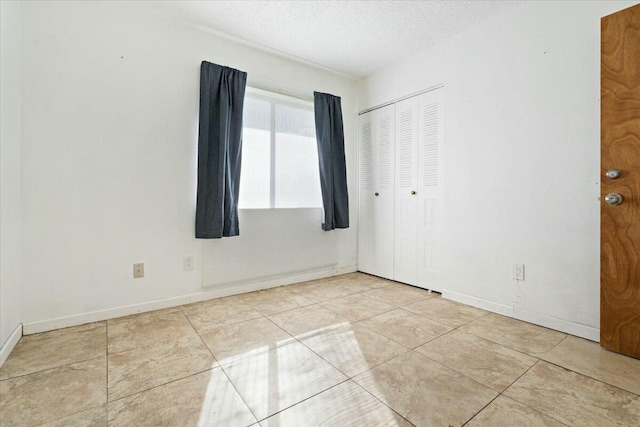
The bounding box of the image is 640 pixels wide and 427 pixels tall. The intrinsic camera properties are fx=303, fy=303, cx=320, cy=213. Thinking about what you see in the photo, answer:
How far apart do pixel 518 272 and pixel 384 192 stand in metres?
1.50

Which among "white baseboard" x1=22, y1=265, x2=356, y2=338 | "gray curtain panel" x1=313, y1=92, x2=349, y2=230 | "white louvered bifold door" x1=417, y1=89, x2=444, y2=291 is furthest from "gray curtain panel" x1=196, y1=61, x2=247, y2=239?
"white louvered bifold door" x1=417, y1=89, x2=444, y2=291

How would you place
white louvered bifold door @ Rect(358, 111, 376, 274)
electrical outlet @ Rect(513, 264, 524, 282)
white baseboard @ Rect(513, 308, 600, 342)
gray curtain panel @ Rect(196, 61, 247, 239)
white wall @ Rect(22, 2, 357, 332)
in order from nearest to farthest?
white baseboard @ Rect(513, 308, 600, 342) → white wall @ Rect(22, 2, 357, 332) → electrical outlet @ Rect(513, 264, 524, 282) → gray curtain panel @ Rect(196, 61, 247, 239) → white louvered bifold door @ Rect(358, 111, 376, 274)

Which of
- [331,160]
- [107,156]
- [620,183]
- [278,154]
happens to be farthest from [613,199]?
[107,156]

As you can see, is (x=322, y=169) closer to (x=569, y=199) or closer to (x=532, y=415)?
(x=569, y=199)

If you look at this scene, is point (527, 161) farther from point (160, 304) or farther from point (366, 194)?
point (160, 304)

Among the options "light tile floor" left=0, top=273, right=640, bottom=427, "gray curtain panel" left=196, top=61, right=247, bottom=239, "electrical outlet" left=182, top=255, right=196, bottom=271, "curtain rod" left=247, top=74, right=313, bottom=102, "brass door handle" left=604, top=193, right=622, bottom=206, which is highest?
"curtain rod" left=247, top=74, right=313, bottom=102

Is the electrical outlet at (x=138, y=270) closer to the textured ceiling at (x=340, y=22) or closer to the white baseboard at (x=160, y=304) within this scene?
the white baseboard at (x=160, y=304)

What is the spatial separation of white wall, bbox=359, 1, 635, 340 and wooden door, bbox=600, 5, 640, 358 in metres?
0.16

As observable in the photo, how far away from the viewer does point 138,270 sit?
2.33 metres

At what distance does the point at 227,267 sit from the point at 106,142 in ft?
4.43

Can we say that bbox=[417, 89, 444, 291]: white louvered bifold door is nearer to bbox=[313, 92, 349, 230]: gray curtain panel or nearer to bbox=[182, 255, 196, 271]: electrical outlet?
bbox=[313, 92, 349, 230]: gray curtain panel

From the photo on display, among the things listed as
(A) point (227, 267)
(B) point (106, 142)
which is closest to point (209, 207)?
(A) point (227, 267)

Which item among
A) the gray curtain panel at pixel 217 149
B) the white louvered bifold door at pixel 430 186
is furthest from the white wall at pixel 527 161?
the gray curtain panel at pixel 217 149

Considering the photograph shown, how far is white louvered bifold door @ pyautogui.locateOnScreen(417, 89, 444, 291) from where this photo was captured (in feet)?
9.19
